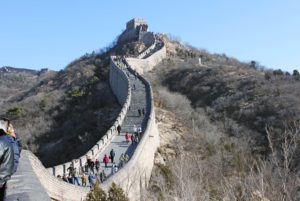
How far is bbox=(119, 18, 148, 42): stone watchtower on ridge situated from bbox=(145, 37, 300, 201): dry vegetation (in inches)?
452

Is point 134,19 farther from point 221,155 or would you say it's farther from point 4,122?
point 4,122

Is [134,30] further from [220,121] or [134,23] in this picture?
[220,121]

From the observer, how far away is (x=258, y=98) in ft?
143

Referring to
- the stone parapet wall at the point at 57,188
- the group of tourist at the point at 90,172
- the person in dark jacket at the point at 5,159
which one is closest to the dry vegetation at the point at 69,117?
the group of tourist at the point at 90,172

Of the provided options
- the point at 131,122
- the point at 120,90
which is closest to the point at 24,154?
the point at 131,122

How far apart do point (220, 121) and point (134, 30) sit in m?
37.2

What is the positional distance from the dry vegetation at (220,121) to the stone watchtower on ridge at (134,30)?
37.7ft

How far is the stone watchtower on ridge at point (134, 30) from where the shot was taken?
7323 centimetres

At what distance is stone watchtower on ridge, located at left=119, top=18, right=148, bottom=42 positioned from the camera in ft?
240

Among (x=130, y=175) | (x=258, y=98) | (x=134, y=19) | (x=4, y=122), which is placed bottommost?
(x=130, y=175)

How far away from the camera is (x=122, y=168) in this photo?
61.8 feet

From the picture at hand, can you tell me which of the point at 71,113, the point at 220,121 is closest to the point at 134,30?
the point at 71,113

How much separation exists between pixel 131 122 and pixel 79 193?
1835 centimetres

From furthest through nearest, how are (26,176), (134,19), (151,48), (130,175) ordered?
(134,19) < (151,48) < (130,175) < (26,176)
